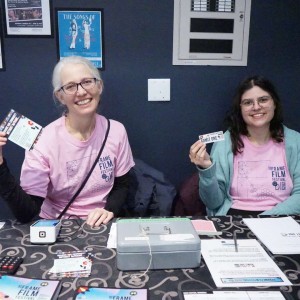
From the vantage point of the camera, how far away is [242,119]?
1833 millimetres

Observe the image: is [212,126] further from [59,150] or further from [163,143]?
[59,150]

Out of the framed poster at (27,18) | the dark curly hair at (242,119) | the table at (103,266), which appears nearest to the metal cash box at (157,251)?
the table at (103,266)

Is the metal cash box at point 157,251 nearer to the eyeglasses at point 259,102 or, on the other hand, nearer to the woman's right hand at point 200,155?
the woman's right hand at point 200,155

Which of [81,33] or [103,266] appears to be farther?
[81,33]

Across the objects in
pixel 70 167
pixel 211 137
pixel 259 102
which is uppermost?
pixel 259 102

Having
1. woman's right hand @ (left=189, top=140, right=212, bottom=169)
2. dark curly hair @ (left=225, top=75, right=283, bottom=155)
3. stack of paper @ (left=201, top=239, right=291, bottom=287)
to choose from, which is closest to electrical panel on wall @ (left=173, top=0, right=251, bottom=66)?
dark curly hair @ (left=225, top=75, right=283, bottom=155)

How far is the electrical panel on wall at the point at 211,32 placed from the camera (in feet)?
6.30

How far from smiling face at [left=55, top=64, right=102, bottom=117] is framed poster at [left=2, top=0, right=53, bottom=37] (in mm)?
506

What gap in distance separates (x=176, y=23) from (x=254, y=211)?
44.4 inches

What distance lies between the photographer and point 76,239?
3.79 feet

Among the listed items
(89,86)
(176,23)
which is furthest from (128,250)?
(176,23)

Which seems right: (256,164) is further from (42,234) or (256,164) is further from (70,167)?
(42,234)

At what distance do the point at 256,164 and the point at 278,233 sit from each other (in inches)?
23.2

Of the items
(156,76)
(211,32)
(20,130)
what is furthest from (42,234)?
(211,32)
